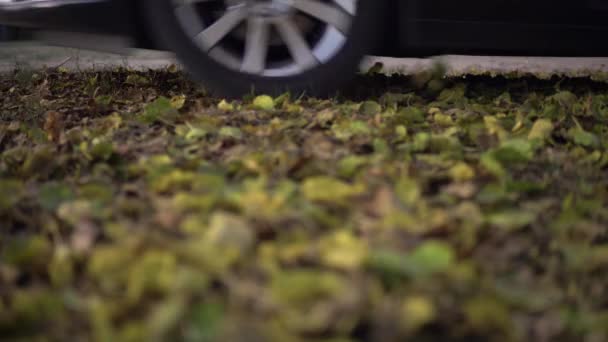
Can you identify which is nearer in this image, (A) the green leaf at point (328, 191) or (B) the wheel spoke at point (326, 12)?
(A) the green leaf at point (328, 191)

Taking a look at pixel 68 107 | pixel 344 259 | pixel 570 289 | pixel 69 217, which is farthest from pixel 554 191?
pixel 68 107

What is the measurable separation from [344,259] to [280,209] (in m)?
0.36

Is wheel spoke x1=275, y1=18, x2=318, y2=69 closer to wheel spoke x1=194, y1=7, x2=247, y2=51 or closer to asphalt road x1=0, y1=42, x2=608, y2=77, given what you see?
wheel spoke x1=194, y1=7, x2=247, y2=51

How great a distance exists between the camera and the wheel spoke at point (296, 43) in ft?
10.8

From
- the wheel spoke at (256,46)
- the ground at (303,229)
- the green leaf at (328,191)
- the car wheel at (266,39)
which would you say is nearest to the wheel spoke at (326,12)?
the car wheel at (266,39)

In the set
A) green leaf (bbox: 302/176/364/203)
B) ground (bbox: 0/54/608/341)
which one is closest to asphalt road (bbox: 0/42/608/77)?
ground (bbox: 0/54/608/341)

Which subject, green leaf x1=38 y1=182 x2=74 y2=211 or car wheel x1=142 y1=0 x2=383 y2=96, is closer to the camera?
green leaf x1=38 y1=182 x2=74 y2=211

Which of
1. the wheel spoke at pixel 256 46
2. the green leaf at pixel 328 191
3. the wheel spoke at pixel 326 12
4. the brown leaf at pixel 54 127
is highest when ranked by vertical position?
the wheel spoke at pixel 326 12

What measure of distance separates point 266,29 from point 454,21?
2.80 feet

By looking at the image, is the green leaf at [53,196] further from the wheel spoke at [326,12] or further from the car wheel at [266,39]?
the wheel spoke at [326,12]

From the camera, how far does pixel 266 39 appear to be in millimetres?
3309

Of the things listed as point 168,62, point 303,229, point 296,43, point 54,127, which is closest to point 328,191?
point 303,229

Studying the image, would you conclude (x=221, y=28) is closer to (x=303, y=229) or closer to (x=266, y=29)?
(x=266, y=29)

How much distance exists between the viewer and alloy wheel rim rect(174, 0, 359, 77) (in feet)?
10.7
